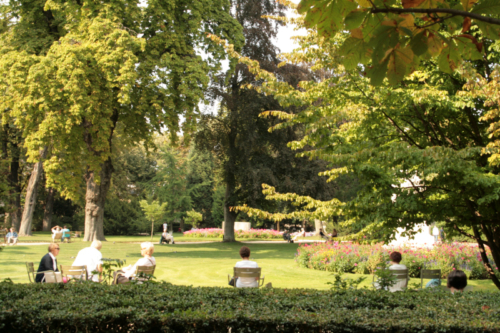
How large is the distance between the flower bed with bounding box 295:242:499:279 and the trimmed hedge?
8.63 meters

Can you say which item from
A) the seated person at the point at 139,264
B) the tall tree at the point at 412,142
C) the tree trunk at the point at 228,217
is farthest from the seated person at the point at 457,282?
the tree trunk at the point at 228,217

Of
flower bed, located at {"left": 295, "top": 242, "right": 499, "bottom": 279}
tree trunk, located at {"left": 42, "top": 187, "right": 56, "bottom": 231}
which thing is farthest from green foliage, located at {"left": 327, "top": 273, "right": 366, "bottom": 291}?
tree trunk, located at {"left": 42, "top": 187, "right": 56, "bottom": 231}

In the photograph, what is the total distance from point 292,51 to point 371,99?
2423 mm

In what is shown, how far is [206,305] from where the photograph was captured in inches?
199

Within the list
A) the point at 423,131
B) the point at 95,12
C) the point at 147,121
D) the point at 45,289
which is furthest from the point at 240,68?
the point at 45,289

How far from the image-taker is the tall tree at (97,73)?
1816 cm

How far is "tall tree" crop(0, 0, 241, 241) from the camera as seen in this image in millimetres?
18156

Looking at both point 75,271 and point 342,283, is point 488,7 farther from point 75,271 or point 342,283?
point 75,271

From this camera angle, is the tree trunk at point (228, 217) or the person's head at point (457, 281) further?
the tree trunk at point (228, 217)

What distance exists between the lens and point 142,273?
7070 millimetres

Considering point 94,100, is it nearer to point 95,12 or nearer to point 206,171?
point 95,12

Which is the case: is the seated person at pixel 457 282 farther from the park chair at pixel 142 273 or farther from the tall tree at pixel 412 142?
the park chair at pixel 142 273

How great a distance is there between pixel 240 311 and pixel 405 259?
1136 cm

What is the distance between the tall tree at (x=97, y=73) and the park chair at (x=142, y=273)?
11.3 meters
